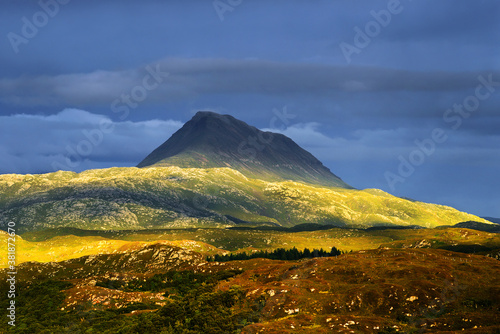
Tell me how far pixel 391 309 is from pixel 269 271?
2368 inches

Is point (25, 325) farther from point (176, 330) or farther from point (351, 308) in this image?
point (351, 308)

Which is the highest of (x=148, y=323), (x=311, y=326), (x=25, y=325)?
(x=311, y=326)

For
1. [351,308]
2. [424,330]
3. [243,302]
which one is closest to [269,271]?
[243,302]

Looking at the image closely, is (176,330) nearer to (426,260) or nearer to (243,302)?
(243,302)

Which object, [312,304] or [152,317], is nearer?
[312,304]

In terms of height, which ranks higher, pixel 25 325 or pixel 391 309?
pixel 391 309

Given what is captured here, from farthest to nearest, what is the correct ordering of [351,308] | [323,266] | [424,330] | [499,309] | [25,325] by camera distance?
[323,266] < [25,325] < [351,308] < [499,309] < [424,330]

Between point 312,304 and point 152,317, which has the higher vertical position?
point 312,304

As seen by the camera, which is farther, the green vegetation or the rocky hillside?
the green vegetation

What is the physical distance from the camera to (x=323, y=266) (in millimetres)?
166375

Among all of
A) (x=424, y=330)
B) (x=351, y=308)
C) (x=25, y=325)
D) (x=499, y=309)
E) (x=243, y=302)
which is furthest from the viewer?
(x=25, y=325)

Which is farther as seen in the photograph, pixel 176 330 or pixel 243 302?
pixel 243 302

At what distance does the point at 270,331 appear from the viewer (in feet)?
341

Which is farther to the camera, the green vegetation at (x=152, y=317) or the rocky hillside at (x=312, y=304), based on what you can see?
the green vegetation at (x=152, y=317)
